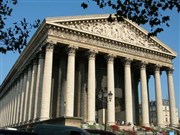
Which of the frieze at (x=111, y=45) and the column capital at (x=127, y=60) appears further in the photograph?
the column capital at (x=127, y=60)

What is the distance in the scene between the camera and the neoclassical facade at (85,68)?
35469 mm

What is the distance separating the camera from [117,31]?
41.9 meters

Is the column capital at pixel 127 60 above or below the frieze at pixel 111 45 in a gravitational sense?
below

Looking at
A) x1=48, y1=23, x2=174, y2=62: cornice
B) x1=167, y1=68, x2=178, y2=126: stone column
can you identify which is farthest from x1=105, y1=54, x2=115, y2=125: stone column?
x1=167, y1=68, x2=178, y2=126: stone column

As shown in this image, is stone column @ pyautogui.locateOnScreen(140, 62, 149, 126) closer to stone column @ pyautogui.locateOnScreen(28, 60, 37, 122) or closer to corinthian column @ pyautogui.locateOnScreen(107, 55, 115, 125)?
corinthian column @ pyautogui.locateOnScreen(107, 55, 115, 125)

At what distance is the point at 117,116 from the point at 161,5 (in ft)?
116

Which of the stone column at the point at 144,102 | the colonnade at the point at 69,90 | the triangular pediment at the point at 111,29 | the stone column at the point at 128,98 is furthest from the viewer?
the stone column at the point at 144,102

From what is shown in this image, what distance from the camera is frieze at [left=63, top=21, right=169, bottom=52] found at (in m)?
38.8

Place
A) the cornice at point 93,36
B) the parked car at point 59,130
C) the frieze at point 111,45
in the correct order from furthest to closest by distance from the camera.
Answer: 1. the frieze at point 111,45
2. the cornice at point 93,36
3. the parked car at point 59,130

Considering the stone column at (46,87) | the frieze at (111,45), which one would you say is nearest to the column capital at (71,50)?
the frieze at (111,45)

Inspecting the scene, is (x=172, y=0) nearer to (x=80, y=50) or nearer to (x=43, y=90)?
(x=43, y=90)

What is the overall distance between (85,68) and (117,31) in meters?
7.51

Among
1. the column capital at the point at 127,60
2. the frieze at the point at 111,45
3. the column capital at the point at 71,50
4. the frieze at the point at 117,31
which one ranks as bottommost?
the column capital at the point at 127,60

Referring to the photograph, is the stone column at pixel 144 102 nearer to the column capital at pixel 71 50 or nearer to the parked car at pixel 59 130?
the column capital at pixel 71 50
